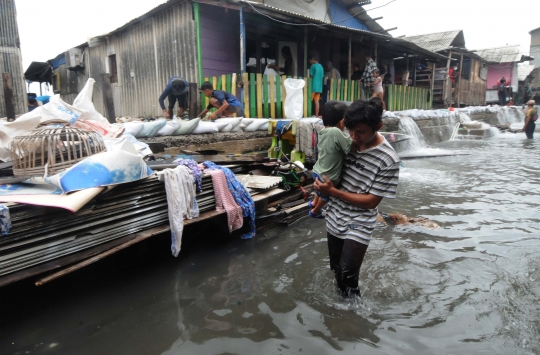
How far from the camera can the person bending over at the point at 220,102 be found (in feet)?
25.0

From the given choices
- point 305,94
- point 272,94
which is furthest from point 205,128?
point 305,94

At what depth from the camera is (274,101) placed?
8945mm

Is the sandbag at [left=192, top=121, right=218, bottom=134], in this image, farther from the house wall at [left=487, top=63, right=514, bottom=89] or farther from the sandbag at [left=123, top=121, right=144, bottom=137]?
the house wall at [left=487, top=63, right=514, bottom=89]

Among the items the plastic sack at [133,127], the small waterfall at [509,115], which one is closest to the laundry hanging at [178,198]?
the plastic sack at [133,127]

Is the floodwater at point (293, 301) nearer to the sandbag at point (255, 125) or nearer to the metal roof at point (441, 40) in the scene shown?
the sandbag at point (255, 125)

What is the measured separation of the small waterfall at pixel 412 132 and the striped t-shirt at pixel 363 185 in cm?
1073

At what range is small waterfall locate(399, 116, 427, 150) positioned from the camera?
12.7 m

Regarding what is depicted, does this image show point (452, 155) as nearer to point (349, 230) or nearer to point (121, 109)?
point (349, 230)

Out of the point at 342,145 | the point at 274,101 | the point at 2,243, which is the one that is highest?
the point at 274,101

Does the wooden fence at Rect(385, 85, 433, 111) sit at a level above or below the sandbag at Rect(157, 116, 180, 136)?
above

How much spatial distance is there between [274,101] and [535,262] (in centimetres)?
656

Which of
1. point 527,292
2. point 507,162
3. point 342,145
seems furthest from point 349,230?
point 507,162

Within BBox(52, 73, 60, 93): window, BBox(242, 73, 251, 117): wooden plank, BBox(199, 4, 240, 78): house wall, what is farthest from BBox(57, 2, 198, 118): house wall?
BBox(52, 73, 60, 93): window

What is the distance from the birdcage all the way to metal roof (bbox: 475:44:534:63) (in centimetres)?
3493
